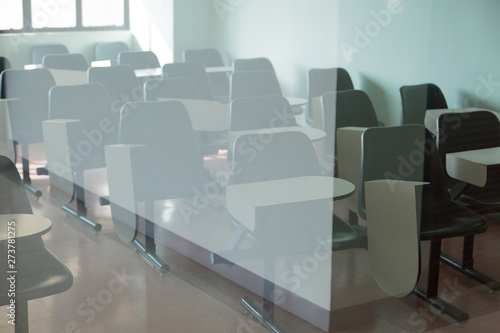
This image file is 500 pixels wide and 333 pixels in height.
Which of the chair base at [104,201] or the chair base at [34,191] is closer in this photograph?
the chair base at [34,191]

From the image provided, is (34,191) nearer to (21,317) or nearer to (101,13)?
(21,317)

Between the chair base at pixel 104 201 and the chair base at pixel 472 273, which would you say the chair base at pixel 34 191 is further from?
the chair base at pixel 472 273

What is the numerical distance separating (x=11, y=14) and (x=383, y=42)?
1562mm

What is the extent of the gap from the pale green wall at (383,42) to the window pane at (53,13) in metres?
0.63

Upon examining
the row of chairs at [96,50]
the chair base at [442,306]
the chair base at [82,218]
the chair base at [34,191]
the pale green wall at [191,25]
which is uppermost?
the pale green wall at [191,25]

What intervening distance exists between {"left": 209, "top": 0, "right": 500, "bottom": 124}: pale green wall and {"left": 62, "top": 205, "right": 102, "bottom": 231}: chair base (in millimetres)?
→ 1015

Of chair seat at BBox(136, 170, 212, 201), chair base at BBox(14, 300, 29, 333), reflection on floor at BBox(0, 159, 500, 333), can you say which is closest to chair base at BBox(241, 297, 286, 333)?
reflection on floor at BBox(0, 159, 500, 333)

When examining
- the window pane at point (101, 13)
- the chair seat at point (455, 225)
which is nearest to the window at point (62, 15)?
the window pane at point (101, 13)

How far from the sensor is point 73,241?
3020 millimetres

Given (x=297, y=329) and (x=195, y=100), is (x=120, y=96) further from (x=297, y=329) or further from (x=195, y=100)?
(x=297, y=329)

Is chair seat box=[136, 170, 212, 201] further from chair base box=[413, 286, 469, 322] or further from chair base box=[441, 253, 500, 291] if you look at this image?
chair base box=[441, 253, 500, 291]

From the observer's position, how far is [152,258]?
3279 millimetres

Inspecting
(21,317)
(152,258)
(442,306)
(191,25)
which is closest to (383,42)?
(191,25)

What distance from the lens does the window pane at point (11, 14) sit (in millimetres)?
2541
